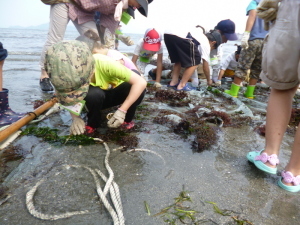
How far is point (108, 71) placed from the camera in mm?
2529

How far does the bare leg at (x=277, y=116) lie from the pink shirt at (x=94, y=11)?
9.76ft

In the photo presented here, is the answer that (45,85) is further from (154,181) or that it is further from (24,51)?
(24,51)

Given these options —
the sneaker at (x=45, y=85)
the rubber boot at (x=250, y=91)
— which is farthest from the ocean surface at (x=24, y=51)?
the rubber boot at (x=250, y=91)

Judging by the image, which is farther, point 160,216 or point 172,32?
point 172,32

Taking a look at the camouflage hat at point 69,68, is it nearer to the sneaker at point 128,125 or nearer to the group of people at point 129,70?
the group of people at point 129,70

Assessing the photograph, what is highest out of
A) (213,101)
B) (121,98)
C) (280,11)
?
(280,11)

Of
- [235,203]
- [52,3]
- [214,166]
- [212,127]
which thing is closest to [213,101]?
[212,127]

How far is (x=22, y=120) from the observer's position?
8.75 feet

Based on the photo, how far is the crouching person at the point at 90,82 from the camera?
6.57ft

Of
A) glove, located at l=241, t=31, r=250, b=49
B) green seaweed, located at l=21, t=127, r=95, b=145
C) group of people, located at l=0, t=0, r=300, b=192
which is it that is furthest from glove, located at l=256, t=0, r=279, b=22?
glove, located at l=241, t=31, r=250, b=49

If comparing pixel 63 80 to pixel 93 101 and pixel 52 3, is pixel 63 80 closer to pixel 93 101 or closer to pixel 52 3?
pixel 93 101

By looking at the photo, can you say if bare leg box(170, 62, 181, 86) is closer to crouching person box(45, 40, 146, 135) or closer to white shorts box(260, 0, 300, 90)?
crouching person box(45, 40, 146, 135)

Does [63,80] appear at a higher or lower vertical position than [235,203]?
higher

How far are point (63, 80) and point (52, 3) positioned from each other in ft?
8.30
